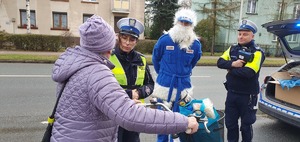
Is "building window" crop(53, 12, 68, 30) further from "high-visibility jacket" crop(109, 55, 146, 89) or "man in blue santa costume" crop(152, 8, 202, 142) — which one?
"high-visibility jacket" crop(109, 55, 146, 89)

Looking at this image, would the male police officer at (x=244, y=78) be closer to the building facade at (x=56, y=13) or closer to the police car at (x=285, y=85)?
the police car at (x=285, y=85)

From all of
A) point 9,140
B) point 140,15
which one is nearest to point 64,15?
point 140,15

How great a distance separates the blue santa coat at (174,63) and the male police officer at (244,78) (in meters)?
0.57

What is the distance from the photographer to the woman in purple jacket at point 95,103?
4.81 feet

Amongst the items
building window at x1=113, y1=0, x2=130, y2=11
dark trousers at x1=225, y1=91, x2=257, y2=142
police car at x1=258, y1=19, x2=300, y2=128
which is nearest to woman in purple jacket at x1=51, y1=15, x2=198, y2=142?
dark trousers at x1=225, y1=91, x2=257, y2=142

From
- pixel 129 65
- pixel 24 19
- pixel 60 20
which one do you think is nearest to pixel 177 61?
pixel 129 65

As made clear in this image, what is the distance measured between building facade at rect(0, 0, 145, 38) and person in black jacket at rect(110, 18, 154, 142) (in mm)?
22472

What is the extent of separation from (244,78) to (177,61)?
0.99m

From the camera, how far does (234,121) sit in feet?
13.0

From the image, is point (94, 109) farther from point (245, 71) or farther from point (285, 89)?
point (285, 89)

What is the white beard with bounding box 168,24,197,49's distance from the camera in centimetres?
367

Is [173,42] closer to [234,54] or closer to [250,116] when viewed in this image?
[234,54]

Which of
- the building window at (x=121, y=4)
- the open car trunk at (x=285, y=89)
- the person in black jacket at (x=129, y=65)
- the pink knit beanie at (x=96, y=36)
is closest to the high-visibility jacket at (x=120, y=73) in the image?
Result: the person in black jacket at (x=129, y=65)

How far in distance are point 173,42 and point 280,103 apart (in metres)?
2.31
